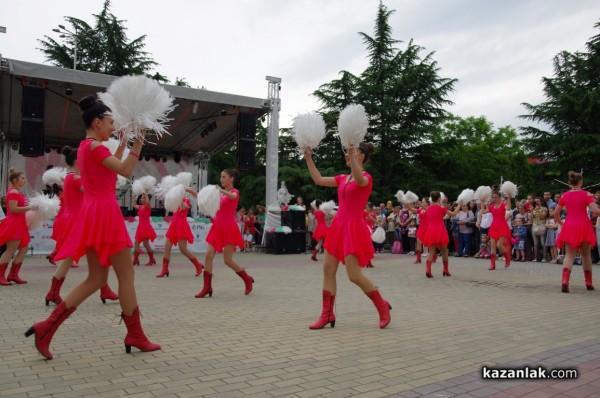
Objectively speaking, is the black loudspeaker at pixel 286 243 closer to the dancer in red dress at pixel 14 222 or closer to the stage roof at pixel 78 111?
the stage roof at pixel 78 111

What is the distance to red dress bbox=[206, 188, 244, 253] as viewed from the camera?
7.54 m

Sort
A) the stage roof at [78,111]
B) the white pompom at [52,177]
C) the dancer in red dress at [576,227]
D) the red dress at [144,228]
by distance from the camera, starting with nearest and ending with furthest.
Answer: the dancer in red dress at [576,227]
the white pompom at [52,177]
the red dress at [144,228]
the stage roof at [78,111]

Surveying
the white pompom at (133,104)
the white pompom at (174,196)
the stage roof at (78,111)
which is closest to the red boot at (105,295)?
the white pompom at (174,196)

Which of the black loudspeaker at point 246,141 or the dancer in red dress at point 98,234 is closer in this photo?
the dancer in red dress at point 98,234

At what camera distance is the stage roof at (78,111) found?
15031 millimetres

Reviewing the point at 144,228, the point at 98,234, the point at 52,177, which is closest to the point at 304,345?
the point at 98,234

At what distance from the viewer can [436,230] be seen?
10695mm

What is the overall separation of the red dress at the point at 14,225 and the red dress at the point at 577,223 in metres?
9.39

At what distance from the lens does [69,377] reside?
360cm

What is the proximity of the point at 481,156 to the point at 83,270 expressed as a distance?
3505cm

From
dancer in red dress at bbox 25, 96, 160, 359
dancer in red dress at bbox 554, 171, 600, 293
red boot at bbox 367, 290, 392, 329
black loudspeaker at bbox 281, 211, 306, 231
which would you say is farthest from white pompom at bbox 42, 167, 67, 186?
black loudspeaker at bbox 281, 211, 306, 231

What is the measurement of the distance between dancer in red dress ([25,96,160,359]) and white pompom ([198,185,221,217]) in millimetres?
3169

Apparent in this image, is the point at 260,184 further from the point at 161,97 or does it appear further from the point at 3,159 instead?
the point at 161,97

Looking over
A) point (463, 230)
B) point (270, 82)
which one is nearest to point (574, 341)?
point (463, 230)
